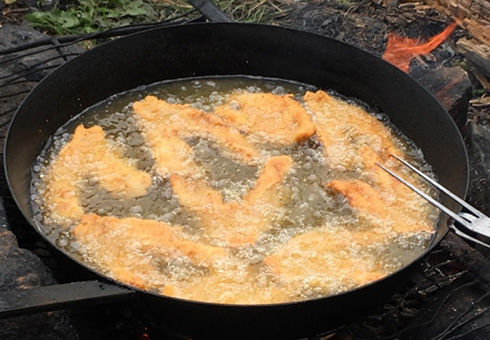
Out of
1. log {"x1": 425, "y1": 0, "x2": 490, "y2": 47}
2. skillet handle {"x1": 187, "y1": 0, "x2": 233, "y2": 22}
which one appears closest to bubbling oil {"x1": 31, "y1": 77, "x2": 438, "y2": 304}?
skillet handle {"x1": 187, "y1": 0, "x2": 233, "y2": 22}

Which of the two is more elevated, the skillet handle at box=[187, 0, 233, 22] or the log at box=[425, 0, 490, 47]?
the log at box=[425, 0, 490, 47]

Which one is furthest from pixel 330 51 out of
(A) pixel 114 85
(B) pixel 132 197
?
(B) pixel 132 197

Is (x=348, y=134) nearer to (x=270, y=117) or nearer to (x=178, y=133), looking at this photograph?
(x=270, y=117)

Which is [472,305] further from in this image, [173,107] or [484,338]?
[173,107]

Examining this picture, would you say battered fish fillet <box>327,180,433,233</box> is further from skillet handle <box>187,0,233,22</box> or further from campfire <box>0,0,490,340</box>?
skillet handle <box>187,0,233,22</box>

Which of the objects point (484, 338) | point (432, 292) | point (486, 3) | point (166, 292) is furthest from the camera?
point (486, 3)
